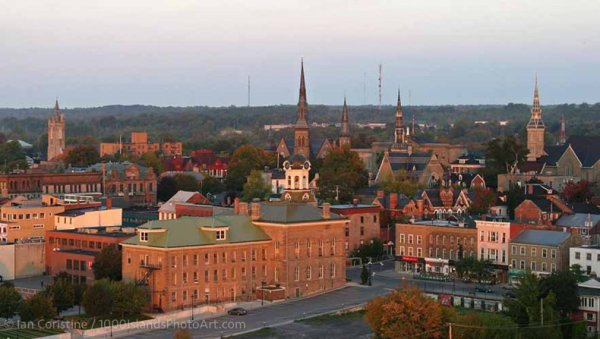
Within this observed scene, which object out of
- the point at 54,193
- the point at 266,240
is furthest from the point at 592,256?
the point at 54,193

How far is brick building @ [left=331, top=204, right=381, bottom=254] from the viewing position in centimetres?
9312

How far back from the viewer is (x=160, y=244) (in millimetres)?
71250

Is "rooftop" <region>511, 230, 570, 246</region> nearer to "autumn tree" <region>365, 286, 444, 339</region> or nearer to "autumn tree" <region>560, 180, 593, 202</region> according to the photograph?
"autumn tree" <region>365, 286, 444, 339</region>

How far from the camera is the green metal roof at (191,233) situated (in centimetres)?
7169

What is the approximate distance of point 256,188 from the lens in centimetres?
11975

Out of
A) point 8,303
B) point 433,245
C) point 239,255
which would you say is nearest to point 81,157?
point 433,245

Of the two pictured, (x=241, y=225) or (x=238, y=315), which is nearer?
(x=238, y=315)

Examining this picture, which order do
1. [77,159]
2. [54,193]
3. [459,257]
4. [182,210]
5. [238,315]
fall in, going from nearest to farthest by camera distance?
1. [238,315]
2. [459,257]
3. [182,210]
4. [54,193]
5. [77,159]

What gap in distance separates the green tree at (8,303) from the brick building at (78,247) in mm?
12731

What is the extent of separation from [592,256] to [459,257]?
11.6 metres

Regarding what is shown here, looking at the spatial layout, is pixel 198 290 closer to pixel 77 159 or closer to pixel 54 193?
pixel 54 193

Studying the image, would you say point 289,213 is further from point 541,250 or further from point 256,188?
point 256,188

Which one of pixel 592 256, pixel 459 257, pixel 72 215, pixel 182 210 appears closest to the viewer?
pixel 592 256

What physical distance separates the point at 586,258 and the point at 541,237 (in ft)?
16.6
